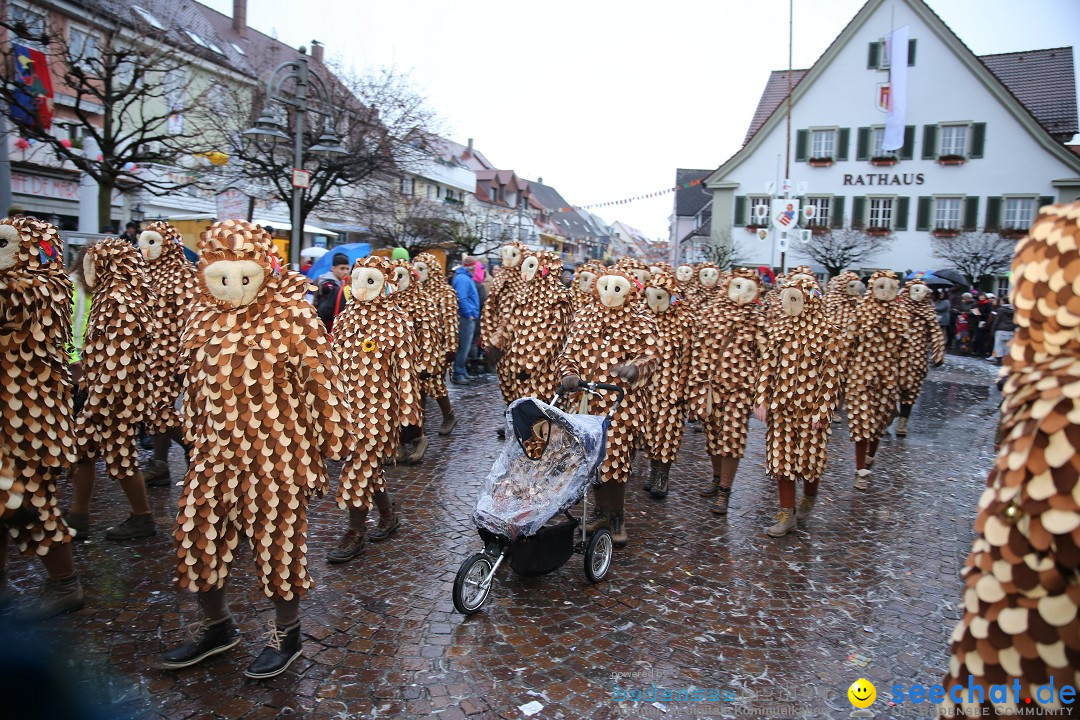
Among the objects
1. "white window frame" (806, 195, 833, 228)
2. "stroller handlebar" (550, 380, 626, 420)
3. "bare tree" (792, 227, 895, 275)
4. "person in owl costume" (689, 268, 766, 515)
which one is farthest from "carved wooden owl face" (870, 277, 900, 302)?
"white window frame" (806, 195, 833, 228)

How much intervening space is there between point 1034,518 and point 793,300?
4.30 metres

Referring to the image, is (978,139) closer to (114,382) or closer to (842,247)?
(842,247)

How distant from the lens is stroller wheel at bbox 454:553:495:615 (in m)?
4.12

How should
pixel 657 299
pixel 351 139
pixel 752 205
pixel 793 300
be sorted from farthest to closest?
pixel 752 205 < pixel 351 139 < pixel 657 299 < pixel 793 300

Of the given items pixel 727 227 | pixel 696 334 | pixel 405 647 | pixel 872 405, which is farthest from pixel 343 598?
pixel 727 227

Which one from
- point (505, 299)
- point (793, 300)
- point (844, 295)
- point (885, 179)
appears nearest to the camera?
point (793, 300)

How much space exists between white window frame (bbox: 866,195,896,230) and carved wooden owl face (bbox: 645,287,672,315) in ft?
84.9

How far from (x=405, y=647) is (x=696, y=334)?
17.0ft

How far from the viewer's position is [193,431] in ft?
12.2

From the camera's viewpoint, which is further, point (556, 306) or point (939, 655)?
point (556, 306)

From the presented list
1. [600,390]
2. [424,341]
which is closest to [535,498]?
[600,390]

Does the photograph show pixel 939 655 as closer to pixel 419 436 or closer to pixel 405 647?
pixel 405 647

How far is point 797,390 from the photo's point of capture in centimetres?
598

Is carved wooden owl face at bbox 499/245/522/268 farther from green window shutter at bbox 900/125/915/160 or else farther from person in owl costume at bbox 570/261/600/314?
green window shutter at bbox 900/125/915/160
